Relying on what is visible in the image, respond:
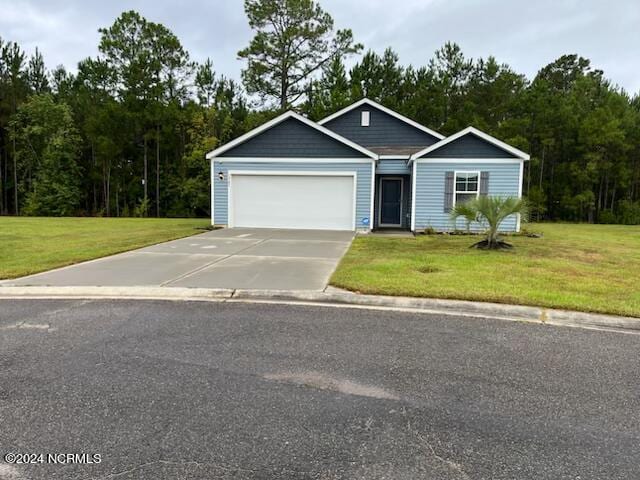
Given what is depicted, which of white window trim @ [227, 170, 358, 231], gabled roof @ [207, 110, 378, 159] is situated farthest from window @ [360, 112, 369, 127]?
white window trim @ [227, 170, 358, 231]

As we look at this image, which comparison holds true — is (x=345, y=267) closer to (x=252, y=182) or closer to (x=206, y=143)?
(x=252, y=182)

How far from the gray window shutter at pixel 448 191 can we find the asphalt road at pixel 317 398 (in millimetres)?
10654

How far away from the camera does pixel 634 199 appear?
1147 inches

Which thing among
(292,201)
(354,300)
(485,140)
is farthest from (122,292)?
(485,140)

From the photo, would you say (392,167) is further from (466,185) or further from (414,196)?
(466,185)

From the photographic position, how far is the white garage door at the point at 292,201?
15.5 meters

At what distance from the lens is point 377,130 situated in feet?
62.0

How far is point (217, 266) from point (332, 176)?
8.30 meters

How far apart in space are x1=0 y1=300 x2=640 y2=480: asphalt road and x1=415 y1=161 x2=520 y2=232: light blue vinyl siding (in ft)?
35.0

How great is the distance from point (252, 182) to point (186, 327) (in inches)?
458

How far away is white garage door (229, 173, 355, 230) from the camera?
50.8 ft

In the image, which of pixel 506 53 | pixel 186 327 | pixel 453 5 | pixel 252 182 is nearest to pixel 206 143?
pixel 252 182

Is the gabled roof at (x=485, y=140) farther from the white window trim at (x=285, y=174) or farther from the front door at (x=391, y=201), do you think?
the front door at (x=391, y=201)

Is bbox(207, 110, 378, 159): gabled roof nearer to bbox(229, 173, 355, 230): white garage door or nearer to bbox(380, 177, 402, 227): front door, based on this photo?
bbox(229, 173, 355, 230): white garage door
